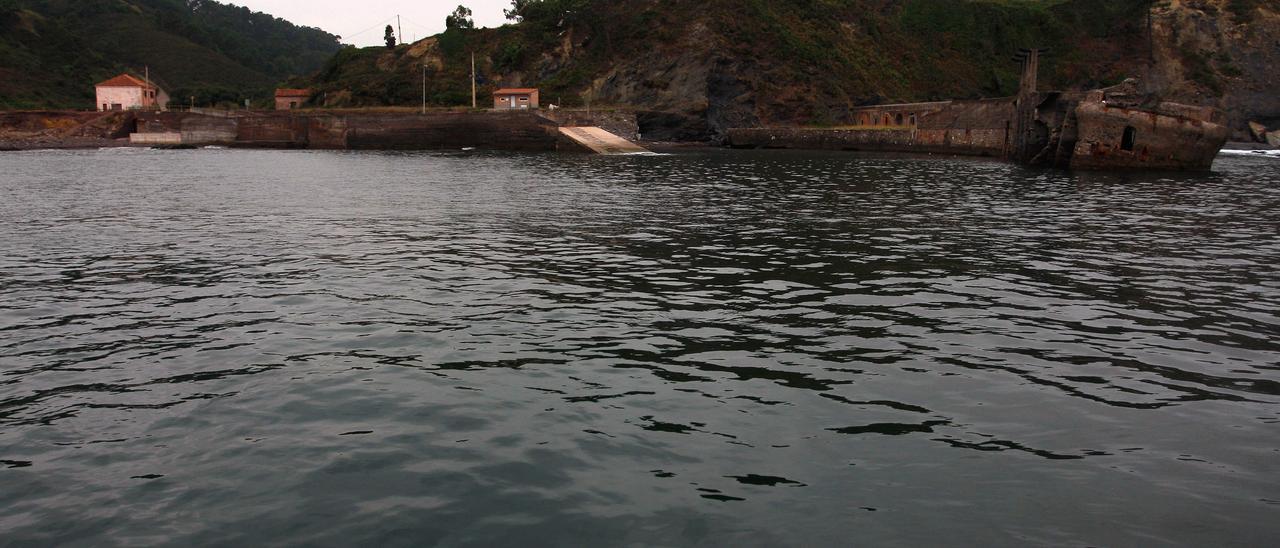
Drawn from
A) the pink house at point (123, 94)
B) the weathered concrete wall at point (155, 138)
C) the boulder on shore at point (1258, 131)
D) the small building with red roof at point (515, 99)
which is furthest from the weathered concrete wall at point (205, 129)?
the boulder on shore at point (1258, 131)

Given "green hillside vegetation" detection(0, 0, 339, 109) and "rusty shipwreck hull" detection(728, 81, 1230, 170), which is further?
"green hillside vegetation" detection(0, 0, 339, 109)

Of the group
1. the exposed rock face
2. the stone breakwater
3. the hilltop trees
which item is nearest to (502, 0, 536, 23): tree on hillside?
the hilltop trees

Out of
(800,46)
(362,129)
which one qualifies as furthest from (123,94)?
(800,46)

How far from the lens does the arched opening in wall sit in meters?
46.9

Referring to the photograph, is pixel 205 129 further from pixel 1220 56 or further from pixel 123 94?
pixel 1220 56

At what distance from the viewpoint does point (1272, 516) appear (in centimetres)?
604

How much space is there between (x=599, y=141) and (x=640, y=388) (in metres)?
68.0

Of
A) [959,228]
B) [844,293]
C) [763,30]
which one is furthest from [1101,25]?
[844,293]

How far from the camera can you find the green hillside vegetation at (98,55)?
415 ft

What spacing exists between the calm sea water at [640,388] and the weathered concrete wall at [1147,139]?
29.8 metres

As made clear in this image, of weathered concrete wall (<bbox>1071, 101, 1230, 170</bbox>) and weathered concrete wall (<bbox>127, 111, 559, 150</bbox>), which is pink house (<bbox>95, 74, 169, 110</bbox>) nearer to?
weathered concrete wall (<bbox>127, 111, 559, 150</bbox>)

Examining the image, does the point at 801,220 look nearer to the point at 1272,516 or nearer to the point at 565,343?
the point at 565,343

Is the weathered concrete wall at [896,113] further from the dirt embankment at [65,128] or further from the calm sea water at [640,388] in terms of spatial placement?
the dirt embankment at [65,128]

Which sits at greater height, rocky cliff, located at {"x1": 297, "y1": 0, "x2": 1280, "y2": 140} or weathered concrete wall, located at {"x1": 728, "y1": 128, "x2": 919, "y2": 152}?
rocky cliff, located at {"x1": 297, "y1": 0, "x2": 1280, "y2": 140}
